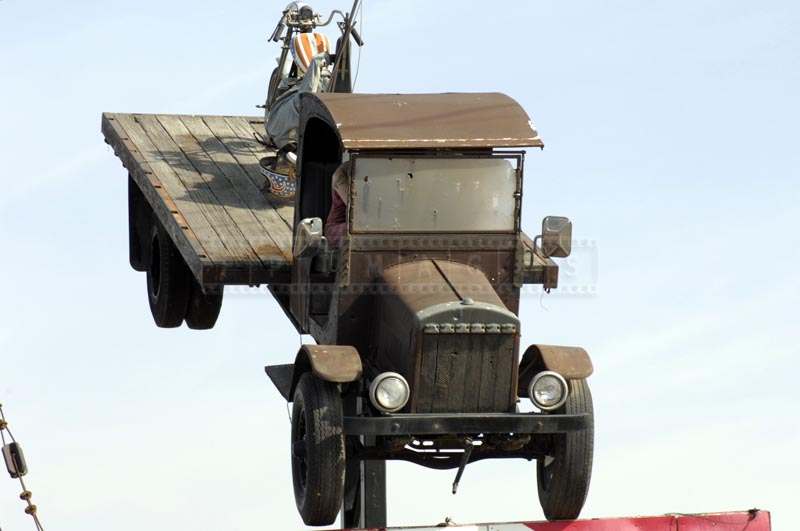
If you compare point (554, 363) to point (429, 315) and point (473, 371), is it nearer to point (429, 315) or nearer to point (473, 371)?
point (473, 371)

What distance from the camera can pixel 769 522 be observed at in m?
14.5

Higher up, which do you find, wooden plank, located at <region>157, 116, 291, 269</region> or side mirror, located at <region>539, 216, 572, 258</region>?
wooden plank, located at <region>157, 116, 291, 269</region>

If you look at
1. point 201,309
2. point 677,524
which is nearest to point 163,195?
point 201,309

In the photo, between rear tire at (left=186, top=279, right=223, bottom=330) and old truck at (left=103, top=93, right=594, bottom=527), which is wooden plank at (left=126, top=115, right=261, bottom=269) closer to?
old truck at (left=103, top=93, right=594, bottom=527)

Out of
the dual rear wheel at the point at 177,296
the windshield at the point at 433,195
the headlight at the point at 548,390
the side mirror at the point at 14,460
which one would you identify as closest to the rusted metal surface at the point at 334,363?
the windshield at the point at 433,195

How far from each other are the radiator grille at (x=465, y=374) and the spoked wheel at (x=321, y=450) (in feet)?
1.66

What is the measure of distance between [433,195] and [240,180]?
324 cm

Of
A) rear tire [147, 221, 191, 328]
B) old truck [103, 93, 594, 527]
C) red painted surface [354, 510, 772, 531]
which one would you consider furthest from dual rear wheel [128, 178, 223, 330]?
red painted surface [354, 510, 772, 531]

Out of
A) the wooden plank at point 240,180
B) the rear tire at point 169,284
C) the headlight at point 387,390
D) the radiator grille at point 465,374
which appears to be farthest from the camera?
the rear tire at point 169,284

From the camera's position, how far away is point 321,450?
14.3 meters

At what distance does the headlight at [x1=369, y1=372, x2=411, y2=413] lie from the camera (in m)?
14.3

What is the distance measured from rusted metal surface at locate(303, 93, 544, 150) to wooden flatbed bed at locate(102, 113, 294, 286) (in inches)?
53.0

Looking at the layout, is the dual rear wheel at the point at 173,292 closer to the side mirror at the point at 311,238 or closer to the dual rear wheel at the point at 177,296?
the dual rear wheel at the point at 177,296

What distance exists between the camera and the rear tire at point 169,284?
1895 centimetres
